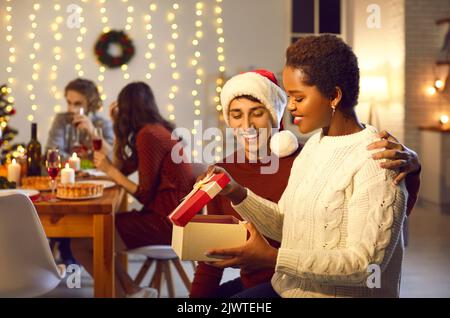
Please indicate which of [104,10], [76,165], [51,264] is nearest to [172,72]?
[104,10]

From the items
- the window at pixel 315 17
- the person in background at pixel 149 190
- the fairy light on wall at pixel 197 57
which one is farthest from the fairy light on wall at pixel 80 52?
the person in background at pixel 149 190

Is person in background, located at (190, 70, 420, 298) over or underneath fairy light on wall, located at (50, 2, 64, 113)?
underneath

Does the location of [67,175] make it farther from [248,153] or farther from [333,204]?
[333,204]

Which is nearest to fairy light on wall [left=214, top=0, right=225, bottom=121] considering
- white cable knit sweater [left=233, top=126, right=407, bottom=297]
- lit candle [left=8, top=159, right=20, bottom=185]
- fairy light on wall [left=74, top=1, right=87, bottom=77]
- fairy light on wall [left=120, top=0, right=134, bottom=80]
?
fairy light on wall [left=120, top=0, right=134, bottom=80]

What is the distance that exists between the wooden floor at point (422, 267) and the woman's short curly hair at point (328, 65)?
94.6 inches

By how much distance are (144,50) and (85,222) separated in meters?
3.78

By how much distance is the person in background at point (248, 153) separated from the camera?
6.15 ft

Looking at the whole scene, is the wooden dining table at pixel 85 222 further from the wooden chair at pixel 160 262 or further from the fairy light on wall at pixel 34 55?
the fairy light on wall at pixel 34 55

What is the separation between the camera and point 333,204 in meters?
1.37

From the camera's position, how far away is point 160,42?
242 inches

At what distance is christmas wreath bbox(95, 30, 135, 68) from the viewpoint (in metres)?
6.08

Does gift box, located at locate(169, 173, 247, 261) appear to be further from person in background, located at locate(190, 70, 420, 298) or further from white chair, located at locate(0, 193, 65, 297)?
white chair, located at locate(0, 193, 65, 297)

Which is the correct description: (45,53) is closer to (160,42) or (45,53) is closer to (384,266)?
(160,42)

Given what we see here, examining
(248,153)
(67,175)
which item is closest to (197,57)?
(67,175)
